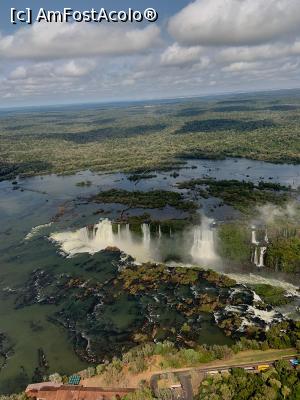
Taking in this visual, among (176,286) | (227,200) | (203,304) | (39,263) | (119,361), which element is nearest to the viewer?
(119,361)


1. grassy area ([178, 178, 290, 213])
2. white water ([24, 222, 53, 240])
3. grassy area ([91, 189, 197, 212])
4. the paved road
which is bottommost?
white water ([24, 222, 53, 240])

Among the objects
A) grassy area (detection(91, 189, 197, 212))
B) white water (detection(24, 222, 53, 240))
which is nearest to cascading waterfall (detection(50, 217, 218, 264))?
white water (detection(24, 222, 53, 240))

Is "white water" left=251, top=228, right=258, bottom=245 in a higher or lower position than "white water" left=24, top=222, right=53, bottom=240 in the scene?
higher

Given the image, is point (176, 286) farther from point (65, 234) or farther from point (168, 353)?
point (65, 234)

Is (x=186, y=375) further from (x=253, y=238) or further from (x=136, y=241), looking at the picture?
(x=136, y=241)

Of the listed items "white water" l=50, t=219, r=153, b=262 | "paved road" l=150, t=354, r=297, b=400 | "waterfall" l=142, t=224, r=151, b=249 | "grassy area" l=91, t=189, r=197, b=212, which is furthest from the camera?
"grassy area" l=91, t=189, r=197, b=212

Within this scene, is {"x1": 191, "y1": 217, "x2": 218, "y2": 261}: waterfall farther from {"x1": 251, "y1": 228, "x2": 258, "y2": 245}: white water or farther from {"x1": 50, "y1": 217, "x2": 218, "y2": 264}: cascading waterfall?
{"x1": 251, "y1": 228, "x2": 258, "y2": 245}: white water

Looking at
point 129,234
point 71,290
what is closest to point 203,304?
point 71,290

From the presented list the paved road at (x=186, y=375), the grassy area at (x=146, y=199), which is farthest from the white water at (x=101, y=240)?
the paved road at (x=186, y=375)

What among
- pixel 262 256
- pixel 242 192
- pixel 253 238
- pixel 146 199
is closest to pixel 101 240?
pixel 146 199
